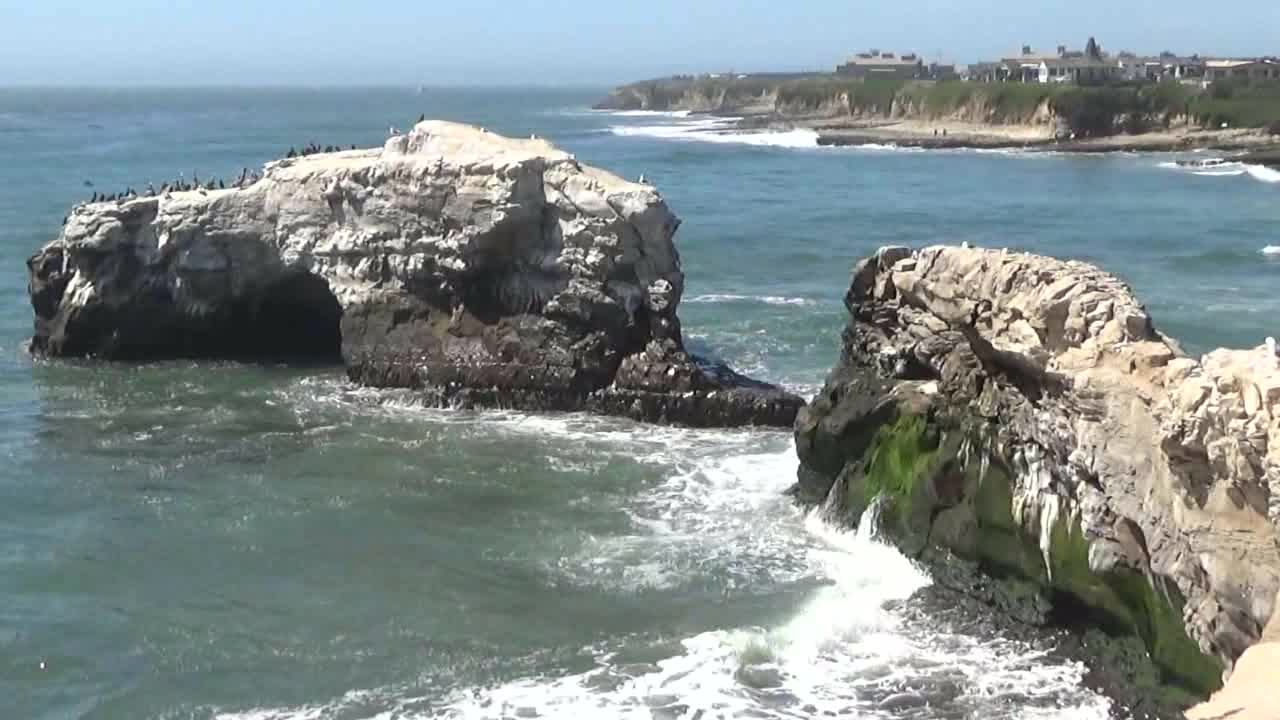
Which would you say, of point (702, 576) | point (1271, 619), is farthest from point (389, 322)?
point (1271, 619)

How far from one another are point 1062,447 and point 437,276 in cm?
1528

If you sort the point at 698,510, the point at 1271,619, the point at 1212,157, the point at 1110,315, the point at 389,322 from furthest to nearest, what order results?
the point at 1212,157, the point at 389,322, the point at 698,510, the point at 1110,315, the point at 1271,619

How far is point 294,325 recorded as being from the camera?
107ft

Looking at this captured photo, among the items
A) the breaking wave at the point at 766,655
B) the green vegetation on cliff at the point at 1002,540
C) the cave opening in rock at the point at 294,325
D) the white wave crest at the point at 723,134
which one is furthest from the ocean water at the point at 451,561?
the white wave crest at the point at 723,134

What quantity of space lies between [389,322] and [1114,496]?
17.2 meters

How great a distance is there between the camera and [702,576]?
60.8ft

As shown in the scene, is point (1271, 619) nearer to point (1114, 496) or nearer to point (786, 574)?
point (1114, 496)

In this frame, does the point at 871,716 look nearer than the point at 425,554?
Yes

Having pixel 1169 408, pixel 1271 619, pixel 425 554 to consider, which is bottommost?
pixel 425 554

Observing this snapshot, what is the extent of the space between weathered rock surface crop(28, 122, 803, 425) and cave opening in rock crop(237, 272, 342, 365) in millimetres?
78

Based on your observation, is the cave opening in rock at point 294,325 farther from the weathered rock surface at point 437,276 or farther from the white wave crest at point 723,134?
Answer: the white wave crest at point 723,134

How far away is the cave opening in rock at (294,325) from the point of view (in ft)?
104

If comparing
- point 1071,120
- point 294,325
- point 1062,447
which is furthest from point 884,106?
point 1062,447

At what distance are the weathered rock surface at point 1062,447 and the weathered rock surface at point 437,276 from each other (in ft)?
19.5
